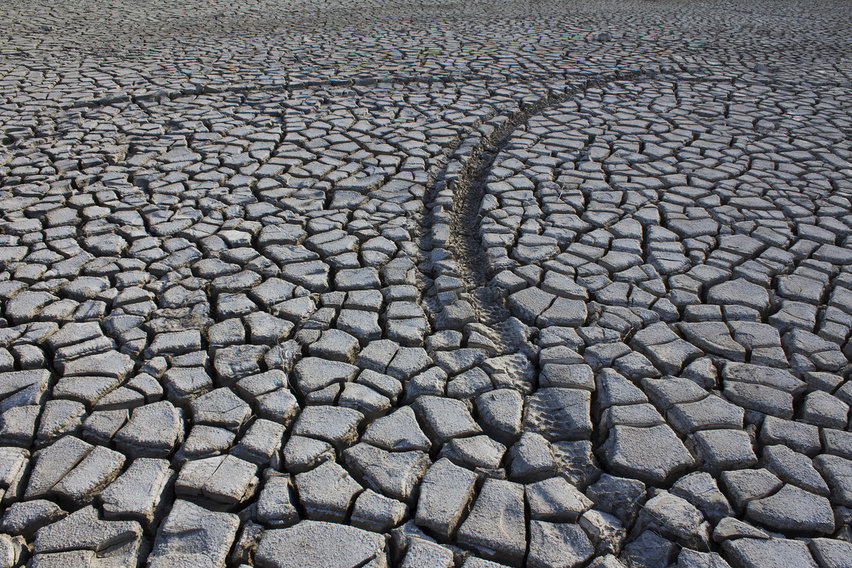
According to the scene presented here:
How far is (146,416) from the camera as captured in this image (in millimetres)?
2197

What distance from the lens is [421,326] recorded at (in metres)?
2.72

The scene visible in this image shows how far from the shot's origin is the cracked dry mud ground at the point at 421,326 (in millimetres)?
1877

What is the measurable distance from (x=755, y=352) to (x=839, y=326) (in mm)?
467

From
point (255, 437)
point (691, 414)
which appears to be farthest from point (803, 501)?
point (255, 437)

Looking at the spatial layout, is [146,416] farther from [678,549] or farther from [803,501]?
[803,501]

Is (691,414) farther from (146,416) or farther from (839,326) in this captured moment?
(146,416)

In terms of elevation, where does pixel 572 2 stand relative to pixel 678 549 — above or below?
above

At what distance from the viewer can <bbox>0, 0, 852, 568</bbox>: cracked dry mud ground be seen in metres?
1.88

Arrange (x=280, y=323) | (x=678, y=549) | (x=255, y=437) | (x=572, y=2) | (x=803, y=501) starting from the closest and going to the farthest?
1. (x=678, y=549)
2. (x=803, y=501)
3. (x=255, y=437)
4. (x=280, y=323)
5. (x=572, y=2)

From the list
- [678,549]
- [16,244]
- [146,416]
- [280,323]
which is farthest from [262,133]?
[678,549]

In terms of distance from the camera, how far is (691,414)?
2.26 meters

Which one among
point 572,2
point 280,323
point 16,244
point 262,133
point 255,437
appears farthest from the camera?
point 572,2

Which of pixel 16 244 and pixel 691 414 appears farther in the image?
pixel 16 244

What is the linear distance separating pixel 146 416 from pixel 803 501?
2103 mm
